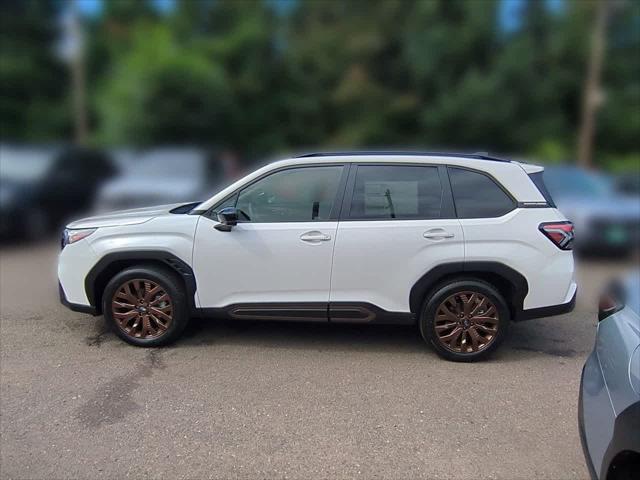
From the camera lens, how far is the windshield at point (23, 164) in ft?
28.1

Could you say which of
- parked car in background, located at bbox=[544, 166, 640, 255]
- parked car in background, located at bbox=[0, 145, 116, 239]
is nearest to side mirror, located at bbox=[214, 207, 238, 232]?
parked car in background, located at bbox=[0, 145, 116, 239]

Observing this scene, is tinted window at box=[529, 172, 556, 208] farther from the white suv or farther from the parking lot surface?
the parking lot surface

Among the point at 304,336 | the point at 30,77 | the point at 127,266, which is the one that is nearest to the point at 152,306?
the point at 127,266

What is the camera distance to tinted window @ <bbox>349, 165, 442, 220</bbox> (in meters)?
4.05

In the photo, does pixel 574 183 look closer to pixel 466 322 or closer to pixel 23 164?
pixel 466 322

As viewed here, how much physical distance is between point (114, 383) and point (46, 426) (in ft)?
1.90

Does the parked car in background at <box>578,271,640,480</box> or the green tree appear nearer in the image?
the parked car in background at <box>578,271,640,480</box>

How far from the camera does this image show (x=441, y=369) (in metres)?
3.96

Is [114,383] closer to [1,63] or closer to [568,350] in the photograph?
[568,350]

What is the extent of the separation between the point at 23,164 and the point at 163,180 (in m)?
2.47

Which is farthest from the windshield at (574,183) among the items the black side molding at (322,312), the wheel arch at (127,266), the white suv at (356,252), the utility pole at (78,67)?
the utility pole at (78,67)

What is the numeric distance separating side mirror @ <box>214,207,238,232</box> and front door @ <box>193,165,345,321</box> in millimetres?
50

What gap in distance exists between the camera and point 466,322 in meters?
4.03

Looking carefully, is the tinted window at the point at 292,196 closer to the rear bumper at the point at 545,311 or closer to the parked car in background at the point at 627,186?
the rear bumper at the point at 545,311
